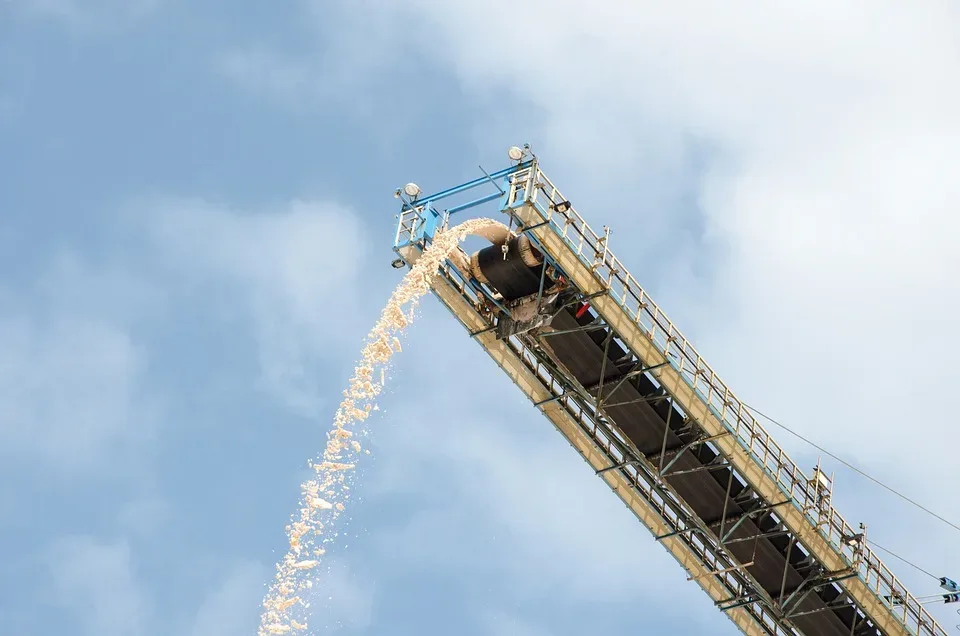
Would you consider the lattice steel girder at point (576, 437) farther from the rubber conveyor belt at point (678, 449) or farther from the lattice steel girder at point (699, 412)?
the lattice steel girder at point (699, 412)

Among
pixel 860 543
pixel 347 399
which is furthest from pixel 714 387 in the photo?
pixel 347 399

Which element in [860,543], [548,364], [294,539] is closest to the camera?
[294,539]

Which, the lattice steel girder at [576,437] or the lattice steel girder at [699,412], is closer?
the lattice steel girder at [699,412]

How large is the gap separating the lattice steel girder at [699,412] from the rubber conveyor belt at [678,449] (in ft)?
2.15

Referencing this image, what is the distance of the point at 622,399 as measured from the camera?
34656 mm

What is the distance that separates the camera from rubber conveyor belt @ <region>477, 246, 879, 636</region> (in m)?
33.6

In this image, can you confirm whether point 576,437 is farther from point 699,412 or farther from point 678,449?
point 699,412

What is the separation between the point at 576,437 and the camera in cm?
3512

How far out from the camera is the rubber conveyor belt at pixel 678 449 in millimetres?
33594

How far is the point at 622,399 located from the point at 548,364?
178 centimetres

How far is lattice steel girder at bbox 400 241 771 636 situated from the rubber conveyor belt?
743 mm

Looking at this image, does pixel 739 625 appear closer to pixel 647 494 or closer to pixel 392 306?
pixel 647 494

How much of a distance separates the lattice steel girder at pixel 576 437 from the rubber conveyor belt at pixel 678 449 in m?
0.74

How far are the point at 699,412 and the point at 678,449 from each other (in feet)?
4.35
